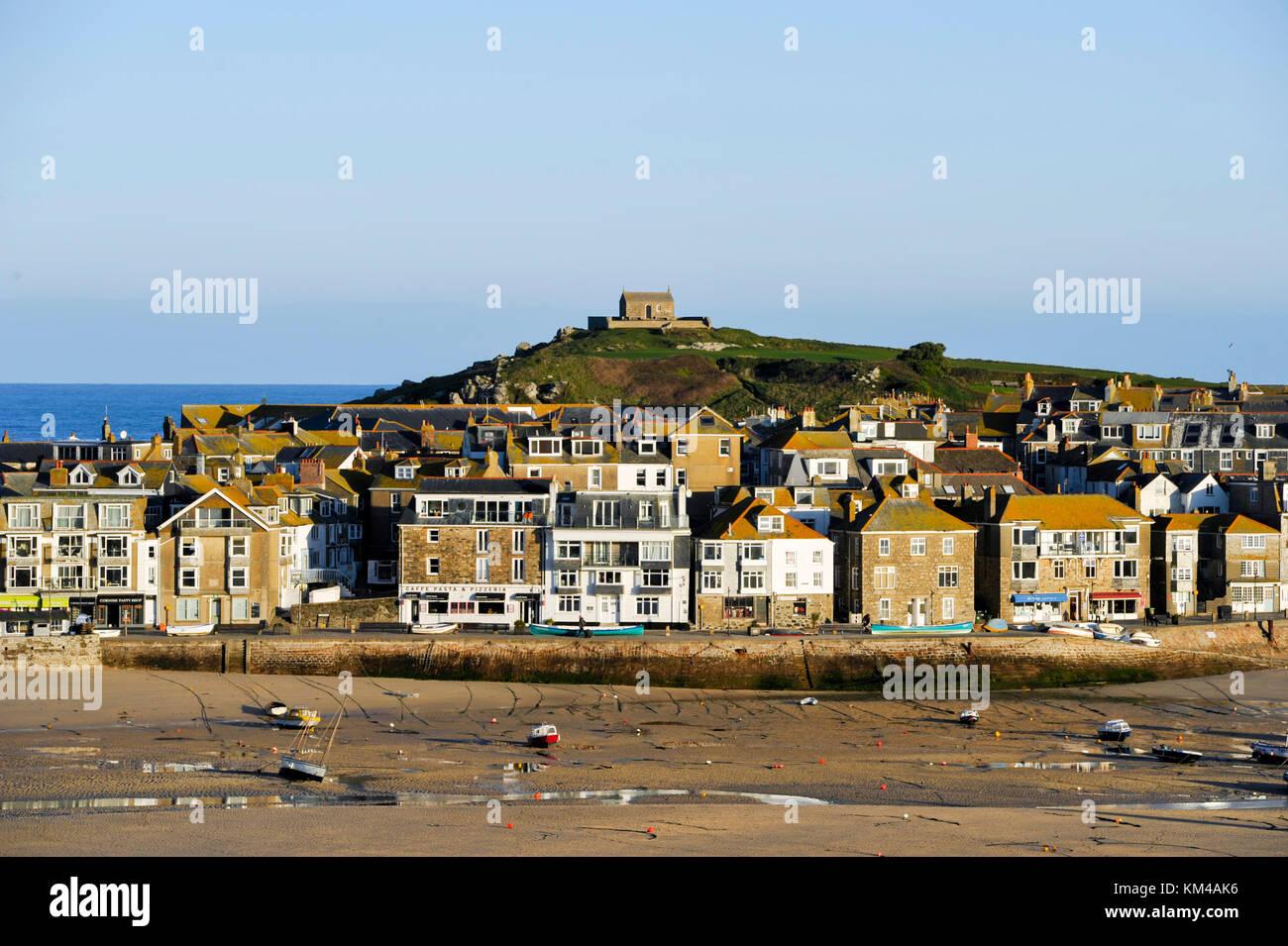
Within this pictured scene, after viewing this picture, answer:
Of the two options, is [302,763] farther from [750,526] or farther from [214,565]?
[750,526]

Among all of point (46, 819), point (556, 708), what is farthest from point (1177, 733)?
point (46, 819)

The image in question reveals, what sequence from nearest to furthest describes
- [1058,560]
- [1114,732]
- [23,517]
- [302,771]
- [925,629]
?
[302,771]
[1114,732]
[23,517]
[925,629]
[1058,560]

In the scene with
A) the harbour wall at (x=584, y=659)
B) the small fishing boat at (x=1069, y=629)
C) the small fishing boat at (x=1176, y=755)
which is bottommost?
the small fishing boat at (x=1176, y=755)

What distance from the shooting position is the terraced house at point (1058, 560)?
6894 cm

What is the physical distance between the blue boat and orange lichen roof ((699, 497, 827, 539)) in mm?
5038

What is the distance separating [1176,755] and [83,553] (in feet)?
132

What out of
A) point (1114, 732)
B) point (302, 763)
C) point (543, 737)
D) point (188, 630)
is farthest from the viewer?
point (188, 630)

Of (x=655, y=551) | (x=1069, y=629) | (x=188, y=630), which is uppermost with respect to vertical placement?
(x=655, y=551)

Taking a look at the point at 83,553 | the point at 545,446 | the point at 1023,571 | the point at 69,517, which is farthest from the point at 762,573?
the point at 69,517

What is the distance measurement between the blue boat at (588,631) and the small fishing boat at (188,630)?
11.9 meters

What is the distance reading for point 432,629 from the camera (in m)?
63.1

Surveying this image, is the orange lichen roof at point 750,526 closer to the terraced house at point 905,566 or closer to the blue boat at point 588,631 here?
the terraced house at point 905,566

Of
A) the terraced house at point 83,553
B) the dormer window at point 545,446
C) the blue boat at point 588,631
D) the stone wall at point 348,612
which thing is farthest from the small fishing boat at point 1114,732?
the terraced house at point 83,553

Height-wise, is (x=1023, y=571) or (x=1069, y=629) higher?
(x=1023, y=571)
